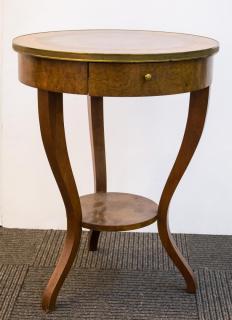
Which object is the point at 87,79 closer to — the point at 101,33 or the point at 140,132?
the point at 101,33

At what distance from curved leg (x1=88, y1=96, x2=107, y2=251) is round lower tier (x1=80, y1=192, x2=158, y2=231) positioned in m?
0.06

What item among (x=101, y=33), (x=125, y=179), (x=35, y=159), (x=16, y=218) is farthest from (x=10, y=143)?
(x=101, y=33)

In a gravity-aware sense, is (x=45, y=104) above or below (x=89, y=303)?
above

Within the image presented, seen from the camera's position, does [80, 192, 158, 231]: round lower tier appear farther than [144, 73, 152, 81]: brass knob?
Yes

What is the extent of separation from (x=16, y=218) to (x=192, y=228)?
79cm

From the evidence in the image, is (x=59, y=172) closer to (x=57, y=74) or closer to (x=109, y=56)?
(x=57, y=74)

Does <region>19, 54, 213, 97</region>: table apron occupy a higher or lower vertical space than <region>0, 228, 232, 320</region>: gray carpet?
higher

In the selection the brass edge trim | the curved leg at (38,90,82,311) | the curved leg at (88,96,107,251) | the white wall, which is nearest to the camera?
the brass edge trim

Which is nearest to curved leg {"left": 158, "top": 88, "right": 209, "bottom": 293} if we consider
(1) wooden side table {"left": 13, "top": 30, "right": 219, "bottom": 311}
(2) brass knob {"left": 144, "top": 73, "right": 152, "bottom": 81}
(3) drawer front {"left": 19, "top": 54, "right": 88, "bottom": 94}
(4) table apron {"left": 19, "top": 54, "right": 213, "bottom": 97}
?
(1) wooden side table {"left": 13, "top": 30, "right": 219, "bottom": 311}

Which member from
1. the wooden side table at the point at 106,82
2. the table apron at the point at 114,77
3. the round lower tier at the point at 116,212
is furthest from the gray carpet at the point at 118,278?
the table apron at the point at 114,77

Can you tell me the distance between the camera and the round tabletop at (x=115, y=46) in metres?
1.44

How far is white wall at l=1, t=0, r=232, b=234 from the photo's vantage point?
212cm

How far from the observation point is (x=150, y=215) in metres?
1.90

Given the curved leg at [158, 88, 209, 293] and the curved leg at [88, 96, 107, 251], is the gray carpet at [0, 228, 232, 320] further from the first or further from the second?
the curved leg at [88, 96, 107, 251]
